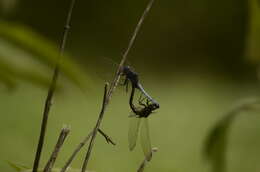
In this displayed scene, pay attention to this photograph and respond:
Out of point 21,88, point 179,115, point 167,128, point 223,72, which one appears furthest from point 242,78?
point 21,88

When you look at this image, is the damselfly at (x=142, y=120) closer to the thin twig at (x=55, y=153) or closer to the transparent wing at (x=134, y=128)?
the transparent wing at (x=134, y=128)

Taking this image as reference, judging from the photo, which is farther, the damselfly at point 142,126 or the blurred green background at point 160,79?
the blurred green background at point 160,79

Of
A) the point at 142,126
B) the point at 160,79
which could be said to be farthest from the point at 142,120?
the point at 160,79

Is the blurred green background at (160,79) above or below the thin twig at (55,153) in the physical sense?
above

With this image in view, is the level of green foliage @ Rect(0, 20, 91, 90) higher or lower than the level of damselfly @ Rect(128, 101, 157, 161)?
lower

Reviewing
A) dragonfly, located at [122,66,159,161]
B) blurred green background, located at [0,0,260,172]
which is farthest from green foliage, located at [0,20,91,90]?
blurred green background, located at [0,0,260,172]

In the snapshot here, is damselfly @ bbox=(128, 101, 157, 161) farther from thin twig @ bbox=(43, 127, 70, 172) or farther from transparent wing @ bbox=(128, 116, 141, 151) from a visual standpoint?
thin twig @ bbox=(43, 127, 70, 172)

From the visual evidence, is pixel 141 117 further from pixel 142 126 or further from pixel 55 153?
pixel 55 153

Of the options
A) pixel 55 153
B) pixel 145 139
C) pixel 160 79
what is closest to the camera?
pixel 55 153

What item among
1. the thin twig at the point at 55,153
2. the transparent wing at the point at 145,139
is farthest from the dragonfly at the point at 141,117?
the thin twig at the point at 55,153
